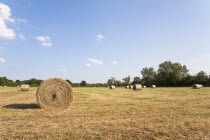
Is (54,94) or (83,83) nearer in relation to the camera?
(54,94)

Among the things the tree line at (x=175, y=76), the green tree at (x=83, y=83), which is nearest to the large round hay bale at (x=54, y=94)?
the tree line at (x=175, y=76)

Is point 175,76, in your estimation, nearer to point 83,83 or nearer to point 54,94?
Result: point 83,83

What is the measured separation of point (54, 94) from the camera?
36.4 feet

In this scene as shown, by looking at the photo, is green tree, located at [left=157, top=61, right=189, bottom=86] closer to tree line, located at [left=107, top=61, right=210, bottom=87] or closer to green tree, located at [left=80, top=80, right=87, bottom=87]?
tree line, located at [left=107, top=61, right=210, bottom=87]

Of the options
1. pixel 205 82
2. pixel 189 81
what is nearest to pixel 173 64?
pixel 189 81

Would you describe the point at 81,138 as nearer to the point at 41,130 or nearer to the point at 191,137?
the point at 41,130

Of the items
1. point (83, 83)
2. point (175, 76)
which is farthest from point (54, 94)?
point (83, 83)

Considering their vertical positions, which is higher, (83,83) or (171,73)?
(171,73)

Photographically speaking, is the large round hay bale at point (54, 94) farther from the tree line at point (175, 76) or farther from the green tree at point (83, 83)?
the green tree at point (83, 83)

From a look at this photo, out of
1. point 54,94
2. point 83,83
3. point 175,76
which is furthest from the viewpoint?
point 83,83

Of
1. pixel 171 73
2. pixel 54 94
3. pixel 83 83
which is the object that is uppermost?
pixel 171 73

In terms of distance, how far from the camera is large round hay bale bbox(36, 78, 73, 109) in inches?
416

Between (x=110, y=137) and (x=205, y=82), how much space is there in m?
60.8

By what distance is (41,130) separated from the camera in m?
5.59
